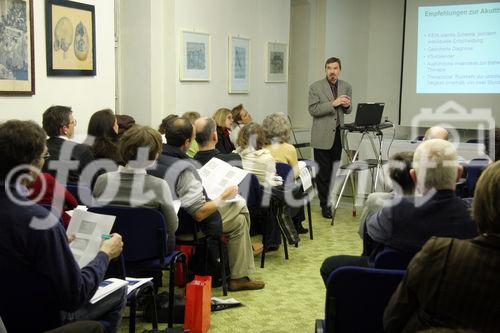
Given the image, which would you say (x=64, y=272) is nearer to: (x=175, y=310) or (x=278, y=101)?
(x=175, y=310)

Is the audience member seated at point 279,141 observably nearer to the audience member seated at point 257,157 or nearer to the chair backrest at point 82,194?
the audience member seated at point 257,157

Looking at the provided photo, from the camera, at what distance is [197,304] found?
130 inches

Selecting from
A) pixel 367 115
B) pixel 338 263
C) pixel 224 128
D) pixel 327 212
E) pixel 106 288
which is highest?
pixel 367 115

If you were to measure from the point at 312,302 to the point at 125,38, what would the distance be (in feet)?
11.8

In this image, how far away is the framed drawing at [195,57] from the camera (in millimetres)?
6234

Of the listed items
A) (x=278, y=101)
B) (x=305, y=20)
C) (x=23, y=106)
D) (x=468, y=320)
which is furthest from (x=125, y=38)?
(x=468, y=320)

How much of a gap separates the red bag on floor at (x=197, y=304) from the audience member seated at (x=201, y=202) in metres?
0.50

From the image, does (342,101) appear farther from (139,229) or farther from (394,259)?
(394,259)

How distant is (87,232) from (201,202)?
1.25m

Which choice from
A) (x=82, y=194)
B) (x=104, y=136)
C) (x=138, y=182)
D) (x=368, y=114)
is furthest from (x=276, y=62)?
(x=138, y=182)

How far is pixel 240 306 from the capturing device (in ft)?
12.6

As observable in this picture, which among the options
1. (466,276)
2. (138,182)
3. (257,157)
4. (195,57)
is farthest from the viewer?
(195,57)

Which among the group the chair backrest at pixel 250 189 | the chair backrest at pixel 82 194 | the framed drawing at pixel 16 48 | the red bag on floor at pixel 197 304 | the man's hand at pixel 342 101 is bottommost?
the red bag on floor at pixel 197 304

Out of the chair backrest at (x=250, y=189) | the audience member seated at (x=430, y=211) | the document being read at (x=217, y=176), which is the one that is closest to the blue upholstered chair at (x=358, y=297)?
the audience member seated at (x=430, y=211)
